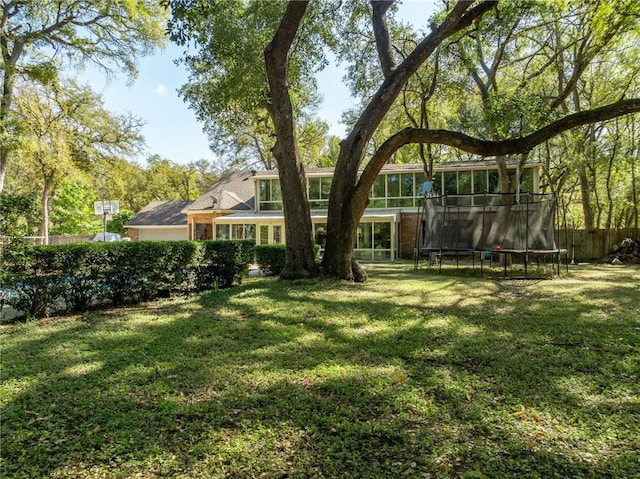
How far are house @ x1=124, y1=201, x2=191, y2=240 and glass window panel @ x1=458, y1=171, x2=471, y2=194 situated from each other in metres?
18.5

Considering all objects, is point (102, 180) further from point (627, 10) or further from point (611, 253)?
point (611, 253)

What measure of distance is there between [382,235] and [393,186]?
10.6 ft

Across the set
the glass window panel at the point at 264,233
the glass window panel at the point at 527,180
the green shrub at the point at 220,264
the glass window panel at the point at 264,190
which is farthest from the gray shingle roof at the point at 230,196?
the glass window panel at the point at 527,180

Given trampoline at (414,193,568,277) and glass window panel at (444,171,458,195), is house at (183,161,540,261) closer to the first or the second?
glass window panel at (444,171,458,195)

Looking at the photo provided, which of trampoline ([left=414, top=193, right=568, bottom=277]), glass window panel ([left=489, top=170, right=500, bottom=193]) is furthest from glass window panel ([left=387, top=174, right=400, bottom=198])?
trampoline ([left=414, top=193, right=568, bottom=277])

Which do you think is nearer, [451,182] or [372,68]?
[372,68]

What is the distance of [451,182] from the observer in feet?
69.6

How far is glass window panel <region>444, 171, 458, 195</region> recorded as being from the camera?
21.1 metres

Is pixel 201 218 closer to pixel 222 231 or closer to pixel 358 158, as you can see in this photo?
pixel 222 231

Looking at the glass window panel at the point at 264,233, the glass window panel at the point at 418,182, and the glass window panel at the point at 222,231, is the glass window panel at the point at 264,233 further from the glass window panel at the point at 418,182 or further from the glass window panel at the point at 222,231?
the glass window panel at the point at 418,182

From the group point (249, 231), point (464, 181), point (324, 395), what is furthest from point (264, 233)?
point (324, 395)

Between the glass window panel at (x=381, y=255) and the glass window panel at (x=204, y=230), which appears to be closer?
the glass window panel at (x=381, y=255)

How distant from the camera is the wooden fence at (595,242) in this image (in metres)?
19.0

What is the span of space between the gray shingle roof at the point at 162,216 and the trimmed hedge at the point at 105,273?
67.9 feet
